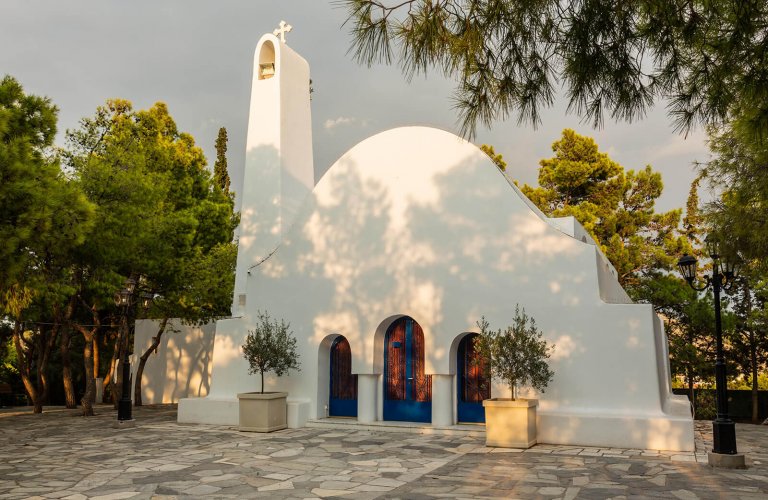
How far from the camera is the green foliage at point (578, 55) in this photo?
18.1ft

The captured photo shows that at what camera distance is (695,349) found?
21047 millimetres

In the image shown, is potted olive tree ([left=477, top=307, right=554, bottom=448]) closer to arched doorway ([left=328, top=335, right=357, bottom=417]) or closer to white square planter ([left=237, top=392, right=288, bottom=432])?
arched doorway ([left=328, top=335, right=357, bottom=417])

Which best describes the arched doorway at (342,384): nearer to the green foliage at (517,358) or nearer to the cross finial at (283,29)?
the green foliage at (517,358)

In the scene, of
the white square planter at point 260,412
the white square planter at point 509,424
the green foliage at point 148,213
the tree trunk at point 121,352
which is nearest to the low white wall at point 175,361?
the tree trunk at point 121,352

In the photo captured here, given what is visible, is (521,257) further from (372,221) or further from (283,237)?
(283,237)

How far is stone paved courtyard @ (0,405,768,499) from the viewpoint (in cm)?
744

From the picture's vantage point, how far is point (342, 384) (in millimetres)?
14578

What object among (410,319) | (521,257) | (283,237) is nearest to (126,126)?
(283,237)

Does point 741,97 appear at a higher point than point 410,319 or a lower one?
higher

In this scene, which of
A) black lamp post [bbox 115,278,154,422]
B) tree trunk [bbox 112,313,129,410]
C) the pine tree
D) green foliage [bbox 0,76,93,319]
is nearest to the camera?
green foliage [bbox 0,76,93,319]

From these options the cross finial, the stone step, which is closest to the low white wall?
the stone step

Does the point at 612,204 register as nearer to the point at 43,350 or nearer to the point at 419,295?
the point at 419,295

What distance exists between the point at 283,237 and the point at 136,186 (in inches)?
186

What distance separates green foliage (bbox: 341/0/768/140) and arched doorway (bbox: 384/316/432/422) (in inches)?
332
